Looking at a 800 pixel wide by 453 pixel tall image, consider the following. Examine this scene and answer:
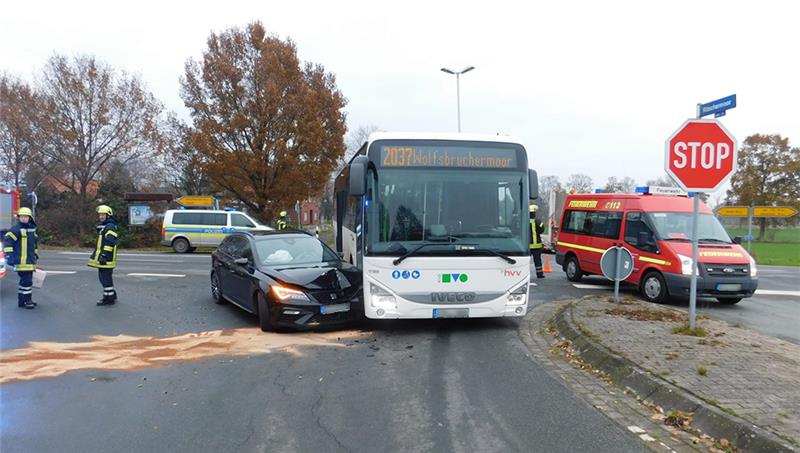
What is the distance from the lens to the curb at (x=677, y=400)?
3.90 m

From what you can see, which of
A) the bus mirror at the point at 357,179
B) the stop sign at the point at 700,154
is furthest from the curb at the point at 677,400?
the bus mirror at the point at 357,179

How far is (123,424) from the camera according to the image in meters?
4.39

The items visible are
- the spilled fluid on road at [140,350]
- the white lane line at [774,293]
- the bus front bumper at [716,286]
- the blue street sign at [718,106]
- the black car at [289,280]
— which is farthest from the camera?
the white lane line at [774,293]

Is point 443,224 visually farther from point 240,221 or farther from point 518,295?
point 240,221

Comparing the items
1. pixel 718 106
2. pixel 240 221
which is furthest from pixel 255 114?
pixel 718 106

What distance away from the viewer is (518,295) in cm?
789

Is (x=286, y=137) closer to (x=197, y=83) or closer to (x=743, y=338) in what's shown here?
(x=197, y=83)

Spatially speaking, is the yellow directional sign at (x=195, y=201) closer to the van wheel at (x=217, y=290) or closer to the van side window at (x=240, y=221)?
the van side window at (x=240, y=221)

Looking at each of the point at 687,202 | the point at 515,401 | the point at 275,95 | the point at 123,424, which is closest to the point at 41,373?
the point at 123,424

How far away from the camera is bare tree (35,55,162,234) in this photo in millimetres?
27656

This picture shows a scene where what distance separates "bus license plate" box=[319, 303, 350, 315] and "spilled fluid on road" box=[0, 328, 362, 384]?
1.11ft

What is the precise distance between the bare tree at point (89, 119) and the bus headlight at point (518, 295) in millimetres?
27569

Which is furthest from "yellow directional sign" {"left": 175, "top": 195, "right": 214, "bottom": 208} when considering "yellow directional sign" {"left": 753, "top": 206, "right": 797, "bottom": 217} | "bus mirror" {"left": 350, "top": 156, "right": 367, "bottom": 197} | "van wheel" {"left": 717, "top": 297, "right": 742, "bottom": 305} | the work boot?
"yellow directional sign" {"left": 753, "top": 206, "right": 797, "bottom": 217}

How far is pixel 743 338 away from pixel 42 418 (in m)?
8.35
